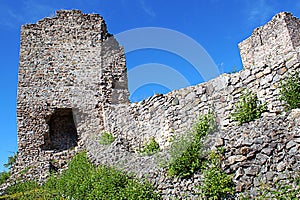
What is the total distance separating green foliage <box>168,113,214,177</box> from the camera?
7006 millimetres

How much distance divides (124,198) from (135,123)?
457 centimetres

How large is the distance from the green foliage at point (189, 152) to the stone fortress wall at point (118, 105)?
0.22 metres

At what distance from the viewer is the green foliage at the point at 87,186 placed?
24.1ft

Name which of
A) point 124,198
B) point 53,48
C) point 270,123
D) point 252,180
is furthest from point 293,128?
point 53,48

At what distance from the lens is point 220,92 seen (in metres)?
8.50

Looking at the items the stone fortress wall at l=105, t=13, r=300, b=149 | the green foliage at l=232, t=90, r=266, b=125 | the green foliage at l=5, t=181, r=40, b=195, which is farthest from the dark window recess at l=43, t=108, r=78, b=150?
the green foliage at l=232, t=90, r=266, b=125

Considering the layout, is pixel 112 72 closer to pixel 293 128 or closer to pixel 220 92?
pixel 220 92

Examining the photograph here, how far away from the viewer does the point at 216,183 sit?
6.13 meters

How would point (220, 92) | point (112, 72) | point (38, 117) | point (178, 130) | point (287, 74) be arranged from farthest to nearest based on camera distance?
1. point (112, 72)
2. point (38, 117)
3. point (178, 130)
4. point (220, 92)
5. point (287, 74)

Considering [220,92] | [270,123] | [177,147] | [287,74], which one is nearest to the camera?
[270,123]

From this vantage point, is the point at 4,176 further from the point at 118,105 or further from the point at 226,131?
the point at 226,131

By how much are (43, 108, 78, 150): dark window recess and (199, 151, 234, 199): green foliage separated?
9.34 m

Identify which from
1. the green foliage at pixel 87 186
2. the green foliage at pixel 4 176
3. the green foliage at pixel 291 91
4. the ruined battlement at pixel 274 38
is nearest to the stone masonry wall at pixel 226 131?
the green foliage at pixel 291 91

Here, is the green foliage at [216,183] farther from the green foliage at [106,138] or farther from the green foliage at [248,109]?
the green foliage at [106,138]
